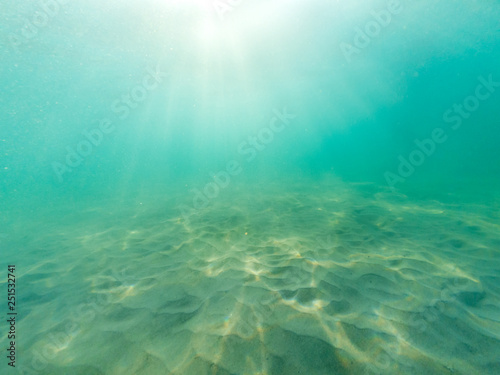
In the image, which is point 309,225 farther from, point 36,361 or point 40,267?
point 40,267

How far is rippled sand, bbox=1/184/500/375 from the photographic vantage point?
2.16 metres

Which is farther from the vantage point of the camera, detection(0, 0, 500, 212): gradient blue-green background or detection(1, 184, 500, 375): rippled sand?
detection(0, 0, 500, 212): gradient blue-green background

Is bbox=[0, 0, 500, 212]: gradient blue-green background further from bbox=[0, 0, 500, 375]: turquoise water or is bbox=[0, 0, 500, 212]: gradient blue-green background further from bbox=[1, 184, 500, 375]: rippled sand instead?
bbox=[1, 184, 500, 375]: rippled sand

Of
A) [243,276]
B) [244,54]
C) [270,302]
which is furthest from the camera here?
[244,54]

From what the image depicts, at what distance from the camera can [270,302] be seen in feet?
9.70

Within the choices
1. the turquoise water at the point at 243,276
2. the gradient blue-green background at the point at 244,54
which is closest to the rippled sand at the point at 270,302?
the turquoise water at the point at 243,276

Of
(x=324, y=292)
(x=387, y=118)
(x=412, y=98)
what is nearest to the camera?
(x=324, y=292)

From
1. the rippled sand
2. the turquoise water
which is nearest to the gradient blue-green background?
the turquoise water

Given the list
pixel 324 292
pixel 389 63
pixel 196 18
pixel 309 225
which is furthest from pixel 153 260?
pixel 389 63

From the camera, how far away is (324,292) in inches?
124

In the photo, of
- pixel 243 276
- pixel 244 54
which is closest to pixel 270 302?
pixel 243 276

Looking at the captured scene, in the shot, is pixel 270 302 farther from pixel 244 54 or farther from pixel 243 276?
pixel 244 54

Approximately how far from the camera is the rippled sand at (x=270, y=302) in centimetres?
216

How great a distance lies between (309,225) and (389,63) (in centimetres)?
3491
